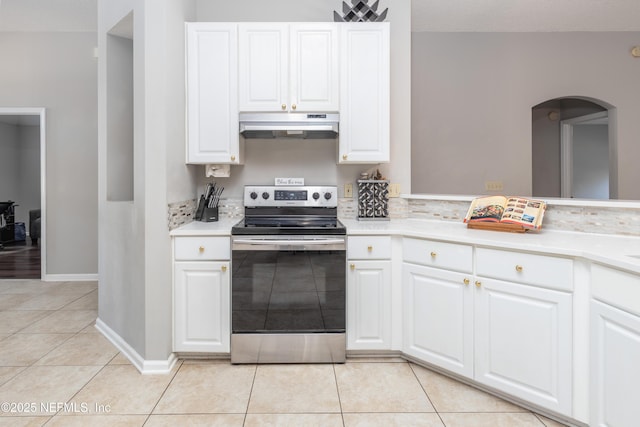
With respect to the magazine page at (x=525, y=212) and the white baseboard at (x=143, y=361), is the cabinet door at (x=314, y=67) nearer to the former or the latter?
the magazine page at (x=525, y=212)

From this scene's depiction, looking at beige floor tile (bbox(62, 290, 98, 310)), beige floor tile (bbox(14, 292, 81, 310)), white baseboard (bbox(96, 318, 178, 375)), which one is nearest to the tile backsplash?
white baseboard (bbox(96, 318, 178, 375))

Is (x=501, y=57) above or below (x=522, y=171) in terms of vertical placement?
above

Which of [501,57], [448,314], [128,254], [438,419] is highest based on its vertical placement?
[501,57]

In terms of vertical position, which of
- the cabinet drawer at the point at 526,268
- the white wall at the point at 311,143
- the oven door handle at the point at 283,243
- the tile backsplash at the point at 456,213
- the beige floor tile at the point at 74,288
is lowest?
the beige floor tile at the point at 74,288

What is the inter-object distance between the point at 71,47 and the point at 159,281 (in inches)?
133

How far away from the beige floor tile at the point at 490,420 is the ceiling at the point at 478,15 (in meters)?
3.31

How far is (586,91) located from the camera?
420 cm

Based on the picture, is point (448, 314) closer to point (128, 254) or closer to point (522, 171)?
point (128, 254)

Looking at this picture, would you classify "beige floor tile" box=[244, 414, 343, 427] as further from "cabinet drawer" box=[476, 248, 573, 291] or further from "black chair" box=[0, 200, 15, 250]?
"black chair" box=[0, 200, 15, 250]

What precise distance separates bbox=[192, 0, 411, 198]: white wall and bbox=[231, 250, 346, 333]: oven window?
35.2 inches

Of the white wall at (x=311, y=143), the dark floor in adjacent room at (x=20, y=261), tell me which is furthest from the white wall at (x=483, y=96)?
the dark floor in adjacent room at (x=20, y=261)

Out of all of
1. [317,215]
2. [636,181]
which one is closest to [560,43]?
[636,181]

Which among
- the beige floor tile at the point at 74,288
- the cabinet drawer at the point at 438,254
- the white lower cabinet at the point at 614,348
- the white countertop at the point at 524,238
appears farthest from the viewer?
the beige floor tile at the point at 74,288

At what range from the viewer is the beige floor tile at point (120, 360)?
2.30 m
